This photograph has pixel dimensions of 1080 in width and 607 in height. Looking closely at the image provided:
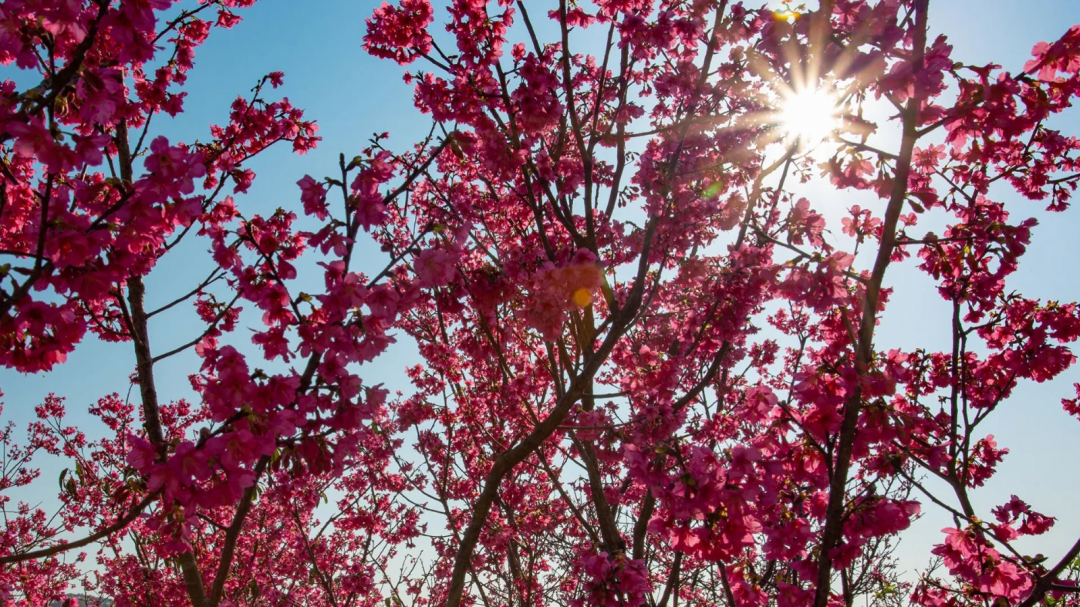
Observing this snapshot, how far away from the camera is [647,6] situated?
4777 mm

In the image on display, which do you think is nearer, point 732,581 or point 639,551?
point 732,581

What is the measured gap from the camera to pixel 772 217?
6.06 m

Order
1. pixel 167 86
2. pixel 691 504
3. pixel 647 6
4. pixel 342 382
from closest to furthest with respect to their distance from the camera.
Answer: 1. pixel 342 382
2. pixel 691 504
3. pixel 647 6
4. pixel 167 86

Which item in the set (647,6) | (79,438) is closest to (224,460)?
(647,6)

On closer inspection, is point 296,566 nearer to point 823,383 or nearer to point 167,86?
point 167,86

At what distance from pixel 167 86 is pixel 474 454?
18.1ft

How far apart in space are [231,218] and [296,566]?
777cm

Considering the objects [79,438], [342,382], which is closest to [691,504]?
[342,382]

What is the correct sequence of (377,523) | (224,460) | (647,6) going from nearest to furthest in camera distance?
(224,460) < (647,6) < (377,523)

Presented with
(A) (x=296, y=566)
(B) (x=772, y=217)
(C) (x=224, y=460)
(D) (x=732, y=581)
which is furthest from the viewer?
(A) (x=296, y=566)

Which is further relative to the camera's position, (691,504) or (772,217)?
(772,217)

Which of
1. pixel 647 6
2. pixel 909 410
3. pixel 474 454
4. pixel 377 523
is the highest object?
pixel 647 6

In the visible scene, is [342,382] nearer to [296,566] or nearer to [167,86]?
[167,86]

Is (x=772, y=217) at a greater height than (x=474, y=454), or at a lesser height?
greater
